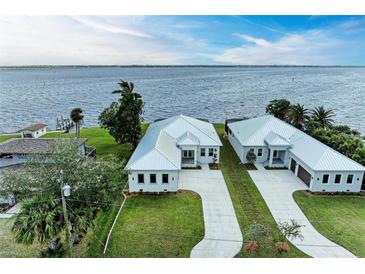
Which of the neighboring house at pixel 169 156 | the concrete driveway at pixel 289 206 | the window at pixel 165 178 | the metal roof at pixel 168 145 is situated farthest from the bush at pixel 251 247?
the window at pixel 165 178

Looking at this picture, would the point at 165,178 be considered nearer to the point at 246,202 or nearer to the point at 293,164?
the point at 246,202

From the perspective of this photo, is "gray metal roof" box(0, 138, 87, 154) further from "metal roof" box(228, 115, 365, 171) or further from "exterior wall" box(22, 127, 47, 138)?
"metal roof" box(228, 115, 365, 171)

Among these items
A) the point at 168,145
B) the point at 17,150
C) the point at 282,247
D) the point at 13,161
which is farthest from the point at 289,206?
the point at 13,161

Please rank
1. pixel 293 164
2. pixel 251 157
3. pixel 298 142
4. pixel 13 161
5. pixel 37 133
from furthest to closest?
pixel 37 133, pixel 251 157, pixel 298 142, pixel 293 164, pixel 13 161

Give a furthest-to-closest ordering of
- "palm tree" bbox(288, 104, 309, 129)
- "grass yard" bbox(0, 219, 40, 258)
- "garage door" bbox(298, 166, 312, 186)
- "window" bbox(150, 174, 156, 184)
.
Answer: "palm tree" bbox(288, 104, 309, 129), "garage door" bbox(298, 166, 312, 186), "window" bbox(150, 174, 156, 184), "grass yard" bbox(0, 219, 40, 258)

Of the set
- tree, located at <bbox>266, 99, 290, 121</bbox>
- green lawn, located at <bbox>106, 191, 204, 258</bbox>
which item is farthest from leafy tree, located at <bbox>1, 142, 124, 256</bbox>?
tree, located at <bbox>266, 99, 290, 121</bbox>

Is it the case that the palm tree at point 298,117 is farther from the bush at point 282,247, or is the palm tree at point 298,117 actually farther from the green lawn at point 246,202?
the bush at point 282,247
